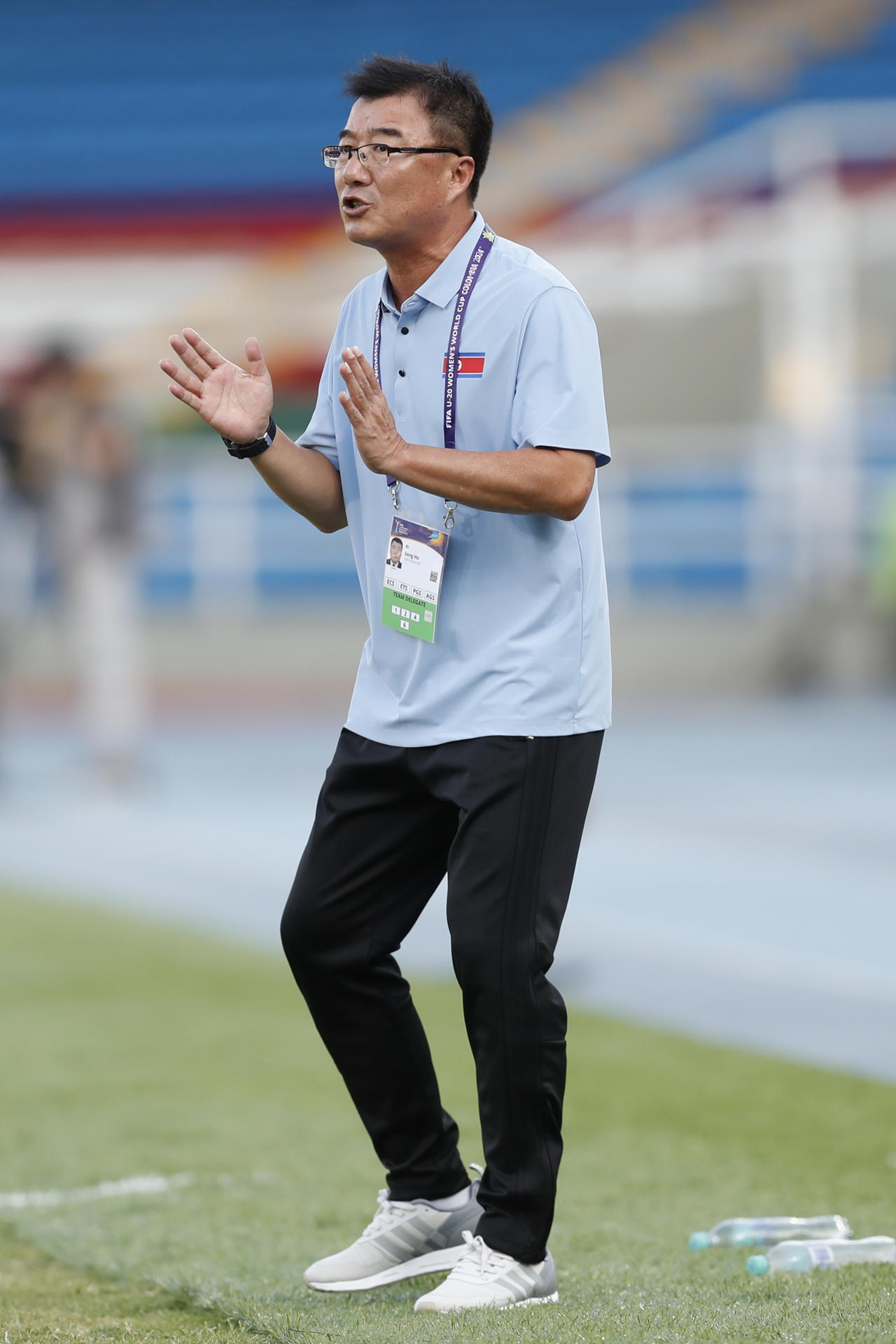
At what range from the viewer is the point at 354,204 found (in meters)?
2.89

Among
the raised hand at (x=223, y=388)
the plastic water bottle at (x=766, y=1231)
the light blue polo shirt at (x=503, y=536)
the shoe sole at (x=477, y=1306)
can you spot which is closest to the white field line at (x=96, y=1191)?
the plastic water bottle at (x=766, y=1231)

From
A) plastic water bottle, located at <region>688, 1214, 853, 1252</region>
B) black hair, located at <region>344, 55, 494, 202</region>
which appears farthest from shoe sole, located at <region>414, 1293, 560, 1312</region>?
black hair, located at <region>344, 55, 494, 202</region>

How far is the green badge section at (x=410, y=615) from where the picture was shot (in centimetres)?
290

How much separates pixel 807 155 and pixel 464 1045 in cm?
1629

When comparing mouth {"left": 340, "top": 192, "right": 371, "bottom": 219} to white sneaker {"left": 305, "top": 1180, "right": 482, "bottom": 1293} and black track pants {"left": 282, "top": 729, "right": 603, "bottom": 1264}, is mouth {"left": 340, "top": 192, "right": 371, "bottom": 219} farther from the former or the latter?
white sneaker {"left": 305, "top": 1180, "right": 482, "bottom": 1293}

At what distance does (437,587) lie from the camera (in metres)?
2.88

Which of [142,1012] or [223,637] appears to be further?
[223,637]

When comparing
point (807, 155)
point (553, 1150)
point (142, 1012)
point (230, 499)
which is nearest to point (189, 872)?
point (142, 1012)

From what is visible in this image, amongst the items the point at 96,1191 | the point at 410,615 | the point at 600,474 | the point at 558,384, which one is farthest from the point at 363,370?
the point at 600,474

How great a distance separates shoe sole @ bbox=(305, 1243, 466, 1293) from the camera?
309 centimetres

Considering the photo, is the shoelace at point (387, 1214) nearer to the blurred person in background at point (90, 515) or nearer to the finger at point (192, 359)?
the finger at point (192, 359)

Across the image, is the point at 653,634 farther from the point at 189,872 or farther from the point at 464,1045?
the point at 464,1045

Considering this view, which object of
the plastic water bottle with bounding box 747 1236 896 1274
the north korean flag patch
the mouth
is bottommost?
the plastic water bottle with bounding box 747 1236 896 1274

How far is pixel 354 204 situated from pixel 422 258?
136mm
